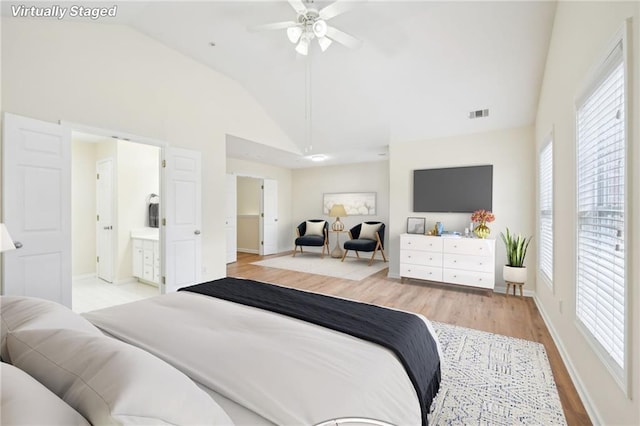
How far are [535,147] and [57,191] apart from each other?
5.52 metres

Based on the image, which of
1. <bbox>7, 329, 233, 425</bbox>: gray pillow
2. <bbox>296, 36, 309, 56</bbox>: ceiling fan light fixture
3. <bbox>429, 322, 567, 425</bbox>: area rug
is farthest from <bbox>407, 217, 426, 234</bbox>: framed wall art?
<bbox>7, 329, 233, 425</bbox>: gray pillow

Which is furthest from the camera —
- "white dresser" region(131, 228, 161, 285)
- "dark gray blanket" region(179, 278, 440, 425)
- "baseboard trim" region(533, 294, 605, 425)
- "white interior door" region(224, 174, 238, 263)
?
"white interior door" region(224, 174, 238, 263)

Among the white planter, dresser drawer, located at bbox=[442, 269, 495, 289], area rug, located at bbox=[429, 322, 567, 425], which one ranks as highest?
the white planter

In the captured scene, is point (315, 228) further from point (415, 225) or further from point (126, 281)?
point (126, 281)

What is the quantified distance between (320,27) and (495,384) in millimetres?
3080

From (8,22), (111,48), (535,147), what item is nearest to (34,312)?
(8,22)

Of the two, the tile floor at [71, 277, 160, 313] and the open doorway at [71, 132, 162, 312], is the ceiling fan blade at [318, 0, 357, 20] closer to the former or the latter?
the open doorway at [71, 132, 162, 312]

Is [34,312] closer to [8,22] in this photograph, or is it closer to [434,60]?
[8,22]

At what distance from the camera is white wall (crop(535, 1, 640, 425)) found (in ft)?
3.88

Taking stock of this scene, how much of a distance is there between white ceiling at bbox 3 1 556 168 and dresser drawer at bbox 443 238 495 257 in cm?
168

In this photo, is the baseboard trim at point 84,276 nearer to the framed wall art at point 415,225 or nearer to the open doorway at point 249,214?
the open doorway at point 249,214

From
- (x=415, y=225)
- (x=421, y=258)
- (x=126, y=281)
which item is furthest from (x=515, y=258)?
(x=126, y=281)

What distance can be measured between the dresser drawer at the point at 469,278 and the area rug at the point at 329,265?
141 centimetres

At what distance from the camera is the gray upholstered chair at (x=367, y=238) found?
19.6 feet
